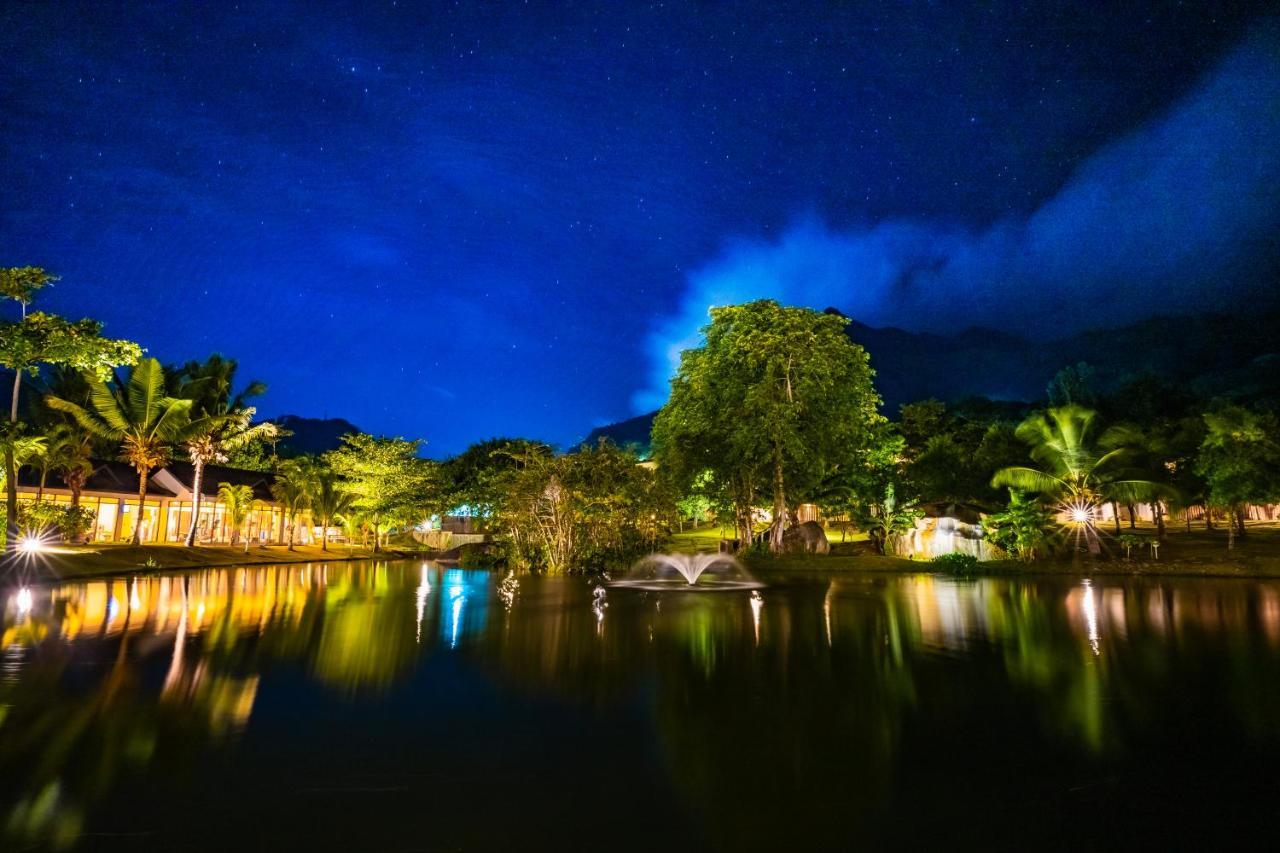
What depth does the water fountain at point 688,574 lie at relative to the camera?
20.7m

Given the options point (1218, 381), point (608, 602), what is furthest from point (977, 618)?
point (1218, 381)

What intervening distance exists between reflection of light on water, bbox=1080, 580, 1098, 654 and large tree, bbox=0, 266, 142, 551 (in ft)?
75.8

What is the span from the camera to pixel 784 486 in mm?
30359

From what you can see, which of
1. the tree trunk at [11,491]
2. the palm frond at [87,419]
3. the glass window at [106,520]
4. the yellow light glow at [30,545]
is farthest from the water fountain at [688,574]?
the glass window at [106,520]

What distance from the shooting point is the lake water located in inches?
147

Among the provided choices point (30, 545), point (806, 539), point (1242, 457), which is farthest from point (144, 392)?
point (1242, 457)

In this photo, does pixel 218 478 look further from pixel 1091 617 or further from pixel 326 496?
pixel 1091 617

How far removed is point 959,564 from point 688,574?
1143 cm

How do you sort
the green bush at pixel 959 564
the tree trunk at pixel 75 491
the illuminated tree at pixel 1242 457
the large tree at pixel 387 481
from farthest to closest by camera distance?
the large tree at pixel 387 481 → the tree trunk at pixel 75 491 → the green bush at pixel 959 564 → the illuminated tree at pixel 1242 457

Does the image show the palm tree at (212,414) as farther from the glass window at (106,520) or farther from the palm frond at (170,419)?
the glass window at (106,520)

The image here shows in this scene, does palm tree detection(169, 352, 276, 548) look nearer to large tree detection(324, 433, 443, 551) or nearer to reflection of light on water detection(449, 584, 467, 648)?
large tree detection(324, 433, 443, 551)

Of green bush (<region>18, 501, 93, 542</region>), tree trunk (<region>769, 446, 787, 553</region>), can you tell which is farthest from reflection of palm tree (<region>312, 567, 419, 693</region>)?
green bush (<region>18, 501, 93, 542</region>)

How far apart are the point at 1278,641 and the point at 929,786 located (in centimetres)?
952

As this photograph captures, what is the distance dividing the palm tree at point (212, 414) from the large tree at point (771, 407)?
73.1 ft
